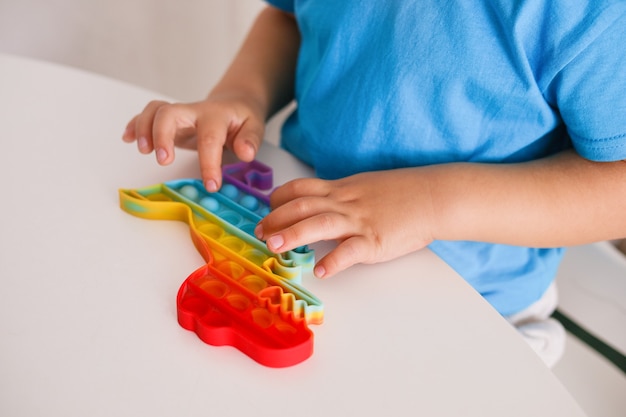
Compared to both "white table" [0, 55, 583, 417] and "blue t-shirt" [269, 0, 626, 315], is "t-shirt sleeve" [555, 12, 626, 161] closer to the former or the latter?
"blue t-shirt" [269, 0, 626, 315]

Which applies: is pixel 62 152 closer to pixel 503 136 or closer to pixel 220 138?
pixel 220 138

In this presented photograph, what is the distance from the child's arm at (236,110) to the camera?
56 centimetres

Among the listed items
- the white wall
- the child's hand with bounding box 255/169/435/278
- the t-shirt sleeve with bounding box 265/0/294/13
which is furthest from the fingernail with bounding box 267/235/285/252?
the white wall

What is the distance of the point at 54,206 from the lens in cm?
52

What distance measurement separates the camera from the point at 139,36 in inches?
55.4

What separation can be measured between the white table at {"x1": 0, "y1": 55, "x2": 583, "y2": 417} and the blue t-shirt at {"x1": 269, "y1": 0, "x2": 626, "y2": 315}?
135mm

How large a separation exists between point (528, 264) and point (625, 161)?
0.18m

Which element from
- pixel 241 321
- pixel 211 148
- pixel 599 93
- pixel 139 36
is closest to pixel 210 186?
pixel 211 148

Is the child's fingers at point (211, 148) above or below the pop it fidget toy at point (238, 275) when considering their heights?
above

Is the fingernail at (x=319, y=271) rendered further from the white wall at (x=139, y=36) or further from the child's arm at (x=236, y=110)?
the white wall at (x=139, y=36)

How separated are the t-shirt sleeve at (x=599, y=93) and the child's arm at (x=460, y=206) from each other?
0.11 feet

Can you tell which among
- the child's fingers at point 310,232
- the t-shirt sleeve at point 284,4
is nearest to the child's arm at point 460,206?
the child's fingers at point 310,232

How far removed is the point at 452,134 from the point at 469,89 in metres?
0.04

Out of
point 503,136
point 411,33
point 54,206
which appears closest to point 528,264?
point 503,136
